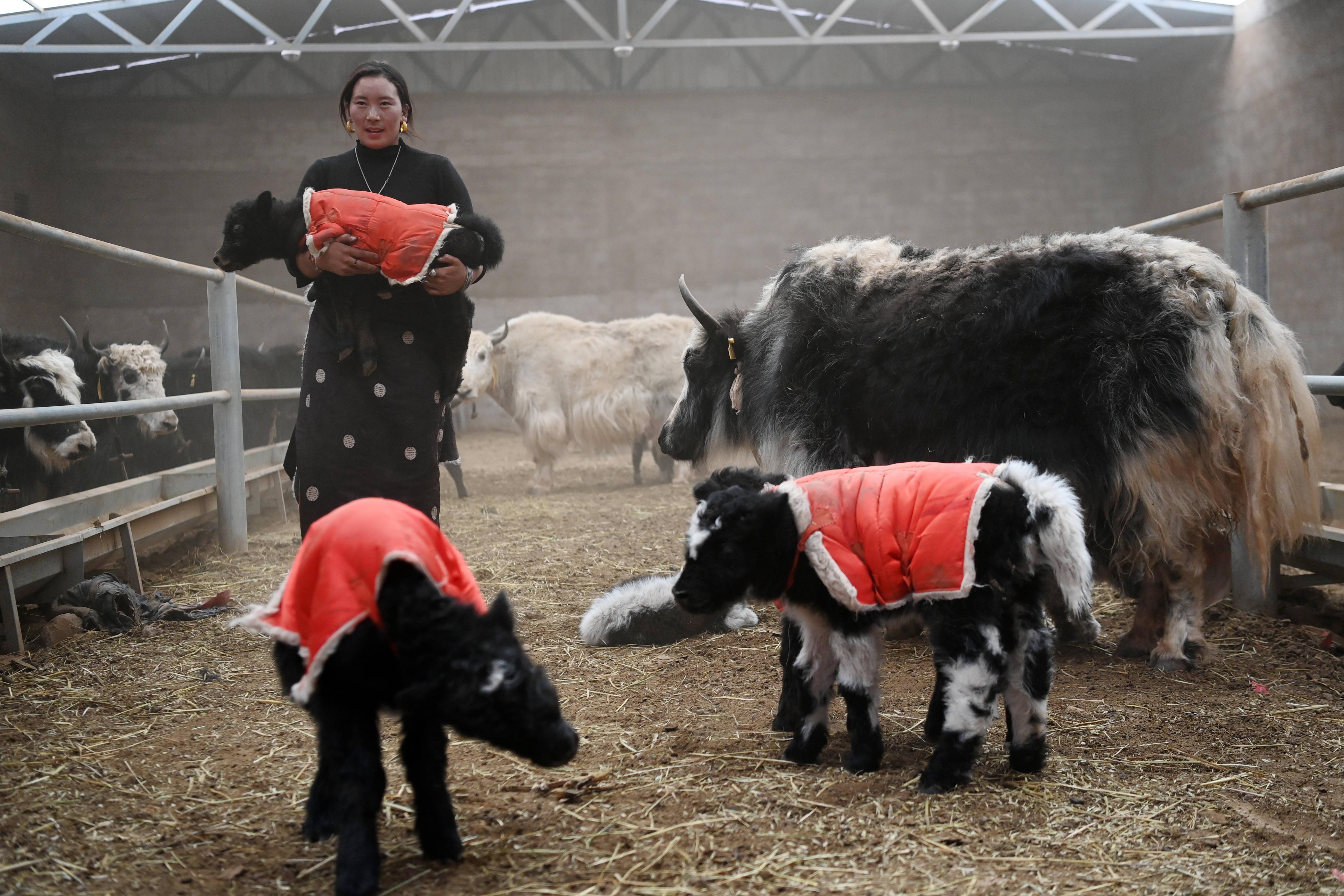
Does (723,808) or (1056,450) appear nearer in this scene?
(723,808)

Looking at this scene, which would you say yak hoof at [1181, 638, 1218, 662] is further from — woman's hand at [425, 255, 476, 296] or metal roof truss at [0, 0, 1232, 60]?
metal roof truss at [0, 0, 1232, 60]

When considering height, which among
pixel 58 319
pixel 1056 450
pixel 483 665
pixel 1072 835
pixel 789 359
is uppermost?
pixel 58 319

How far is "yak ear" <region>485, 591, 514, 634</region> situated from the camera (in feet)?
6.24

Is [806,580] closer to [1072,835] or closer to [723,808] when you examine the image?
[723,808]

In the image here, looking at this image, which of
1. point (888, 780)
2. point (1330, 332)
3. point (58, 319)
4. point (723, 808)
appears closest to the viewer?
point (723, 808)

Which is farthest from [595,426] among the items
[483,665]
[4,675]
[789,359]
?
[483,665]

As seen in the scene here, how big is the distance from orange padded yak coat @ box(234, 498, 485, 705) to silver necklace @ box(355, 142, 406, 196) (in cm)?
141

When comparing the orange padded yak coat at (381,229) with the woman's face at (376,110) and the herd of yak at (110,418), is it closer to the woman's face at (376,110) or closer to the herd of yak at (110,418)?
the woman's face at (376,110)

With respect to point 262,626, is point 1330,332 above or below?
above

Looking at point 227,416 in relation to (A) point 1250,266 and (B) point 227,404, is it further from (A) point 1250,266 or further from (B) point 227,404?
(A) point 1250,266

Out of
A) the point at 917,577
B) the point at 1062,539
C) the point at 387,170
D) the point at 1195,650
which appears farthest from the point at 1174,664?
the point at 387,170

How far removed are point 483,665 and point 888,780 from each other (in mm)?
1160

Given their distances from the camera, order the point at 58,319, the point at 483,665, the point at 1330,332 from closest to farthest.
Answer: the point at 483,665
the point at 1330,332
the point at 58,319

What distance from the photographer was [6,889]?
6.22ft
